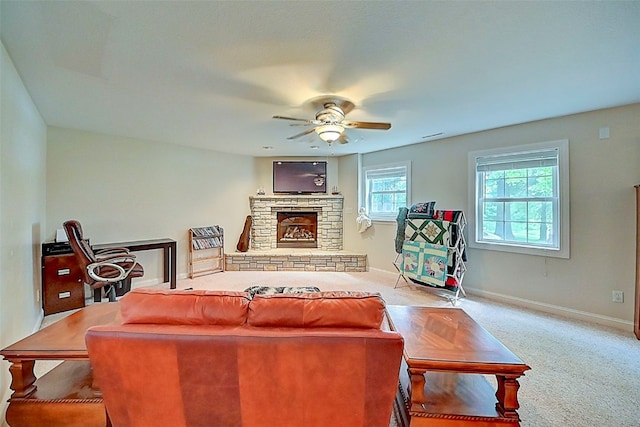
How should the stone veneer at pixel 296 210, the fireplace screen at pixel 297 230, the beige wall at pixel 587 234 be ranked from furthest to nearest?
1. the fireplace screen at pixel 297 230
2. the stone veneer at pixel 296 210
3. the beige wall at pixel 587 234

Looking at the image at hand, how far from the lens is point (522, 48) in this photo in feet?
6.52

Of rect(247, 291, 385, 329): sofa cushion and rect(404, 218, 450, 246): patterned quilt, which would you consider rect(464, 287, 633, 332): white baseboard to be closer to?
rect(404, 218, 450, 246): patterned quilt

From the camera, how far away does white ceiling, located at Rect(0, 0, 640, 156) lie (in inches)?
64.1

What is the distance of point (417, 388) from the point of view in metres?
1.50

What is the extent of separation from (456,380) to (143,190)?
4945 millimetres

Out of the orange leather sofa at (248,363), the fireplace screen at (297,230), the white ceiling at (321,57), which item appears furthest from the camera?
the fireplace screen at (297,230)

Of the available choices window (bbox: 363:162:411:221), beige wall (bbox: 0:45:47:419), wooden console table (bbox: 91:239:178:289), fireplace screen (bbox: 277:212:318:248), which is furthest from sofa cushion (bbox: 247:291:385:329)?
fireplace screen (bbox: 277:212:318:248)

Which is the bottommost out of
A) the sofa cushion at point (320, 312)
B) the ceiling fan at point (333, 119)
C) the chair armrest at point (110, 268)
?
the chair armrest at point (110, 268)

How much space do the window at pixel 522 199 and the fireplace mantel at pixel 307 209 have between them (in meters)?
2.66

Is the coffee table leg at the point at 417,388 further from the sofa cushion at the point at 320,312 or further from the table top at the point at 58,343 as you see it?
the table top at the point at 58,343

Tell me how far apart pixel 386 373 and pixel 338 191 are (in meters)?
5.14

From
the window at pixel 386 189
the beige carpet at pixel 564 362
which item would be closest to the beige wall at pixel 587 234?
the beige carpet at pixel 564 362

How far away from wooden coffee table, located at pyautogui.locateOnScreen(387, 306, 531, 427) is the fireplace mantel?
432 centimetres

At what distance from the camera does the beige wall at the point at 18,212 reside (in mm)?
1999
